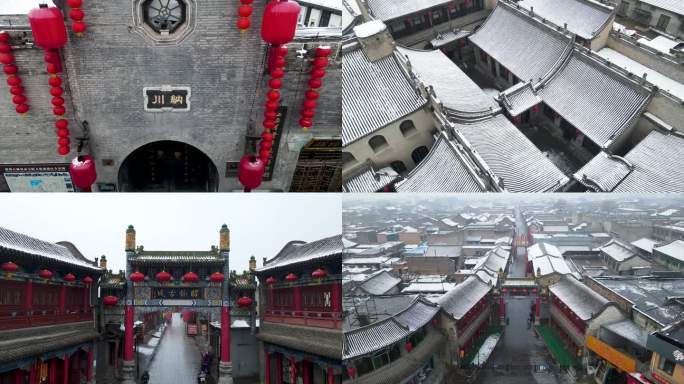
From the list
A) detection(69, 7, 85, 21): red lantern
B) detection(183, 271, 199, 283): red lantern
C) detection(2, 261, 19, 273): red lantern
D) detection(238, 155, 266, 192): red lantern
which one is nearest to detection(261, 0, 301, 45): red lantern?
detection(238, 155, 266, 192): red lantern

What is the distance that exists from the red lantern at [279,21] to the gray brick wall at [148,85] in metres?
0.29

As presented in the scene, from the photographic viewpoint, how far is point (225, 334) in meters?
4.40

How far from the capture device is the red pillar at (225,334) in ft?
14.3

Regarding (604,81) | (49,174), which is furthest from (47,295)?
(604,81)

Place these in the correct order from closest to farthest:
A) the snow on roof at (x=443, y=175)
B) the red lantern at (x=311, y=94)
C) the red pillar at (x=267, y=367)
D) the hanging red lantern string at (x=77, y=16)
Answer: the hanging red lantern string at (x=77, y=16), the red lantern at (x=311, y=94), the red pillar at (x=267, y=367), the snow on roof at (x=443, y=175)

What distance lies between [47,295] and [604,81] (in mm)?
6824

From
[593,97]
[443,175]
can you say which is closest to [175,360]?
[443,175]

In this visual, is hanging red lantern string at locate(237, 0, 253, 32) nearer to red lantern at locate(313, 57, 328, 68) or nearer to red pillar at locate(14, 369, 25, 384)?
red lantern at locate(313, 57, 328, 68)

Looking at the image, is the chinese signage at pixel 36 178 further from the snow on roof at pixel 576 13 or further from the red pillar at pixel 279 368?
the snow on roof at pixel 576 13

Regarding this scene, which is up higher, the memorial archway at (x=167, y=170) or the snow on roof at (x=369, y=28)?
the snow on roof at (x=369, y=28)

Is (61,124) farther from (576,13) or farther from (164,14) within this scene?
(576,13)

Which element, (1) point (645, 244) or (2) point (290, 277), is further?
(1) point (645, 244)

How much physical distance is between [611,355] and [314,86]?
3.51 metres

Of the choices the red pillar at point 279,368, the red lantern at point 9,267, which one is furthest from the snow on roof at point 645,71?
the red lantern at point 9,267
